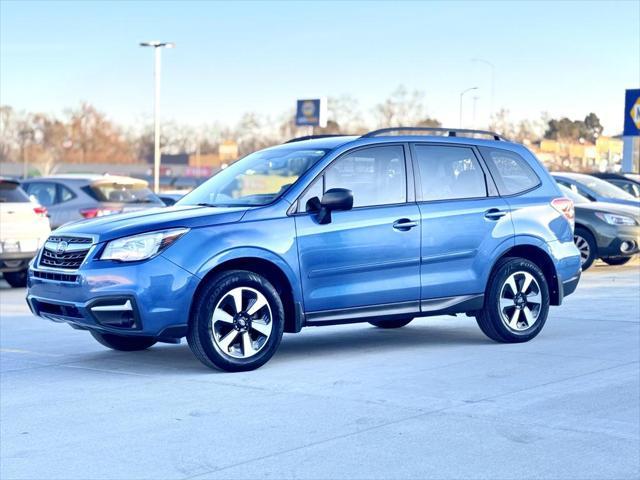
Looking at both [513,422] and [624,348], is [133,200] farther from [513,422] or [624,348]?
[513,422]

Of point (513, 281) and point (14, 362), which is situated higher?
point (513, 281)

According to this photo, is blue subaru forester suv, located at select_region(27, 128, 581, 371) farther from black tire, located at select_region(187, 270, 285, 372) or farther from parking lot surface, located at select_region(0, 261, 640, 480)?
parking lot surface, located at select_region(0, 261, 640, 480)

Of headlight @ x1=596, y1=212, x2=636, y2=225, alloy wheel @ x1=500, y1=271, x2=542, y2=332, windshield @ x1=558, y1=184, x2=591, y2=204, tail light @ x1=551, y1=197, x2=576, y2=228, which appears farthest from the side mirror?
windshield @ x1=558, y1=184, x2=591, y2=204

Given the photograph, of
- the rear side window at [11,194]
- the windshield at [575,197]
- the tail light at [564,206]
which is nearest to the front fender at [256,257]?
the tail light at [564,206]

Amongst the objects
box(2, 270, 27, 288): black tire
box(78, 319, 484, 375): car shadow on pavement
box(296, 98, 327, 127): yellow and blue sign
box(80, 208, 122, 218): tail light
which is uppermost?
box(296, 98, 327, 127): yellow and blue sign

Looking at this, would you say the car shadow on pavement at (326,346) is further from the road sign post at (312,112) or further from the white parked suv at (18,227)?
the road sign post at (312,112)

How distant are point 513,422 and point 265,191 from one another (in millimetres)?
3036

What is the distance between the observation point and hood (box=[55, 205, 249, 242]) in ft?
27.0

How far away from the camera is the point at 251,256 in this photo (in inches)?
328

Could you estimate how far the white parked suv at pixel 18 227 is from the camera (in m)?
15.7

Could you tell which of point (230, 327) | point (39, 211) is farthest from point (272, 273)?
point (39, 211)

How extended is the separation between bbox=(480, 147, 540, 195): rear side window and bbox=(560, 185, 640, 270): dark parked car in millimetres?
8187

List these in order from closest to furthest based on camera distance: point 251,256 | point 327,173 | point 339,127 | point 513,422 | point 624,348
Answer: point 513,422, point 251,256, point 327,173, point 624,348, point 339,127

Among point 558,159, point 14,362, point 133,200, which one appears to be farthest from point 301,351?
point 558,159
